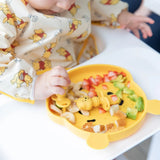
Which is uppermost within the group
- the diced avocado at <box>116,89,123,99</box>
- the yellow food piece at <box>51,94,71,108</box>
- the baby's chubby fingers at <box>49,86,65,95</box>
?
the baby's chubby fingers at <box>49,86,65,95</box>

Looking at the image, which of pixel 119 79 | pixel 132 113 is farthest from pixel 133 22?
pixel 132 113

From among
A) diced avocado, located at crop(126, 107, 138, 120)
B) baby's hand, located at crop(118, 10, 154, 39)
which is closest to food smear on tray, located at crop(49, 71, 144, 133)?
diced avocado, located at crop(126, 107, 138, 120)

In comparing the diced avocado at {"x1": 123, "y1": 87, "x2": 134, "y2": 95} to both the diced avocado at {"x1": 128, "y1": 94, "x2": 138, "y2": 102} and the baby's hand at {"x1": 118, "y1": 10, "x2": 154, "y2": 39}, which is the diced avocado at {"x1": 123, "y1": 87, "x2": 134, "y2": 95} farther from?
the baby's hand at {"x1": 118, "y1": 10, "x2": 154, "y2": 39}

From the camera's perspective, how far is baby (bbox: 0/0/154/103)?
0.61 metres

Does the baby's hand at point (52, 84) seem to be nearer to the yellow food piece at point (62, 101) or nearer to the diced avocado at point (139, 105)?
the yellow food piece at point (62, 101)

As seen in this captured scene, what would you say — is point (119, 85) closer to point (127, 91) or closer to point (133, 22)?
point (127, 91)

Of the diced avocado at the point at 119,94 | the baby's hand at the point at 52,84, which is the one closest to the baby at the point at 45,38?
the baby's hand at the point at 52,84

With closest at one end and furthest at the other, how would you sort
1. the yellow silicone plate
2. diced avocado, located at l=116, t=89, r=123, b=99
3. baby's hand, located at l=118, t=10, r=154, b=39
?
the yellow silicone plate → diced avocado, located at l=116, t=89, r=123, b=99 → baby's hand, located at l=118, t=10, r=154, b=39

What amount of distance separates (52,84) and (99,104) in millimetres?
112

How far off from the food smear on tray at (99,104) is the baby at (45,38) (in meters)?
0.04

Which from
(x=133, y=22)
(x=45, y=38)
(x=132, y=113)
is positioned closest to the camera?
(x=132, y=113)

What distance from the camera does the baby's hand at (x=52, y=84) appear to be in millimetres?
582

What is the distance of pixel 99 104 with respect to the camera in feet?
1.97

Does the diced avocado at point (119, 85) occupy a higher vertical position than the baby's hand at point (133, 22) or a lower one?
lower
